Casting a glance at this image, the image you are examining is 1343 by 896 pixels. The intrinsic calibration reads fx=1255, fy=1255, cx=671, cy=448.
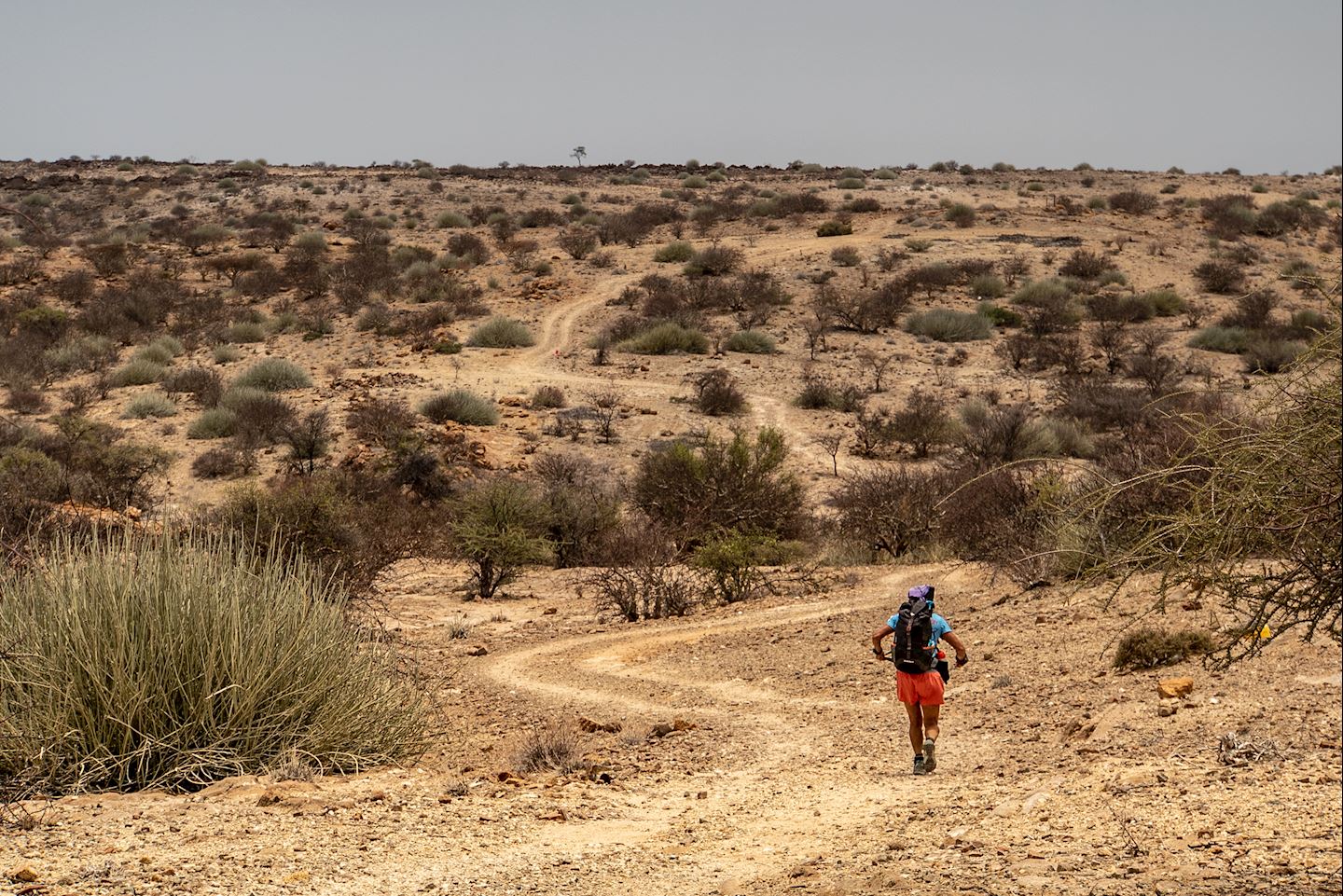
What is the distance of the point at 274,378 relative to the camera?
29969mm

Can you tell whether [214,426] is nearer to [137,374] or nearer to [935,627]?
[137,374]

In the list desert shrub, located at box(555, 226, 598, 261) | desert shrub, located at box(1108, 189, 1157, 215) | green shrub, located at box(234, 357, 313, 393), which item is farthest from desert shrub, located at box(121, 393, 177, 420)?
desert shrub, located at box(1108, 189, 1157, 215)

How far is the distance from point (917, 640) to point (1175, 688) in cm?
214

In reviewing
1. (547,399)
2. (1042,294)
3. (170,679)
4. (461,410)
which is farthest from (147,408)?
(1042,294)

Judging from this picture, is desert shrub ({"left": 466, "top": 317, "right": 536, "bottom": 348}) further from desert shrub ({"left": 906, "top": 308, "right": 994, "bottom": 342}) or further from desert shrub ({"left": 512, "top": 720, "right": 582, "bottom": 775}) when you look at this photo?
desert shrub ({"left": 512, "top": 720, "right": 582, "bottom": 775})

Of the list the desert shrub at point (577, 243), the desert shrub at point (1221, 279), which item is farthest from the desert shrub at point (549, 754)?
the desert shrub at point (577, 243)

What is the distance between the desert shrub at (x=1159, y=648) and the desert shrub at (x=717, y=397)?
18436 millimetres

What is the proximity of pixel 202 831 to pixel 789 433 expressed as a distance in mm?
21311

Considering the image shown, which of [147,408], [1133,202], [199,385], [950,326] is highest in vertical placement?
[1133,202]

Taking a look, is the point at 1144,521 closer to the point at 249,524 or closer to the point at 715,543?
the point at 715,543

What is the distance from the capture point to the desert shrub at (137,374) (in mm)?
30141

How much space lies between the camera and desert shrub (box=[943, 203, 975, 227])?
47375 mm

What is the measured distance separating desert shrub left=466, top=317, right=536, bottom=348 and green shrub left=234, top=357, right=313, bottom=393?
15.9 feet

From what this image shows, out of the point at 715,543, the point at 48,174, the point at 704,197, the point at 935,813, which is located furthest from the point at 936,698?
the point at 48,174
